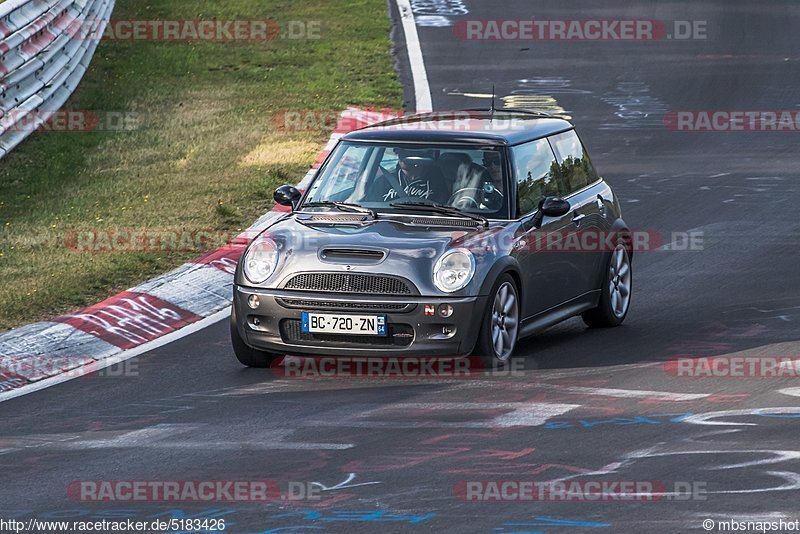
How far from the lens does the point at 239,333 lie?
10125 millimetres

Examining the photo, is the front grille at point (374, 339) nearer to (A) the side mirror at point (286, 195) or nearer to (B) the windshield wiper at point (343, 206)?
(B) the windshield wiper at point (343, 206)

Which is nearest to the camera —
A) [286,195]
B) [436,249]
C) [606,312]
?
[436,249]

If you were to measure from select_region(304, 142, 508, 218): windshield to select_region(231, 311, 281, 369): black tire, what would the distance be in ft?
3.93

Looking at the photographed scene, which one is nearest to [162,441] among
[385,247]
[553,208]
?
[385,247]

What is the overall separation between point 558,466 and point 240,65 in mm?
15901

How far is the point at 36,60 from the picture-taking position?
1805 centimetres

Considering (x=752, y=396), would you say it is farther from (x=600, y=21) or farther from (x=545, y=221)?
(x=600, y=21)

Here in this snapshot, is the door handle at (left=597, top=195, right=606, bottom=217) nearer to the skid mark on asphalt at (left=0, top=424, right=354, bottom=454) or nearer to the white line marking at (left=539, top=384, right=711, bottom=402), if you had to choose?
the white line marking at (left=539, top=384, right=711, bottom=402)

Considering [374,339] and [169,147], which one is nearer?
[374,339]

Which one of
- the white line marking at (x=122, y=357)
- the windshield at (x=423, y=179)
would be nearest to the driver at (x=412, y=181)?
the windshield at (x=423, y=179)

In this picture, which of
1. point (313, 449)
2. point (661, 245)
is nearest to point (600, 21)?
point (661, 245)

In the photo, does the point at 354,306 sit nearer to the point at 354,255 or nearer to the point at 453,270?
the point at 354,255

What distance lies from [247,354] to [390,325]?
110 centimetres

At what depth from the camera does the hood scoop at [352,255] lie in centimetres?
979
